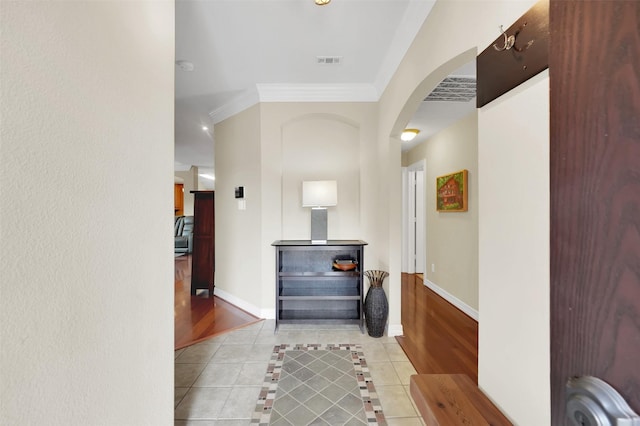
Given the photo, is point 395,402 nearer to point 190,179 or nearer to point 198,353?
point 198,353

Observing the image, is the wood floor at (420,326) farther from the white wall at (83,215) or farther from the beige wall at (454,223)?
the white wall at (83,215)

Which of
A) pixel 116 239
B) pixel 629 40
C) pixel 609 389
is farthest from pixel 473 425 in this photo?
pixel 116 239

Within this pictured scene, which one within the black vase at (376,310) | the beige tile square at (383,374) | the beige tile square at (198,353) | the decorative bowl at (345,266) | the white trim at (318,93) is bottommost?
the beige tile square at (198,353)

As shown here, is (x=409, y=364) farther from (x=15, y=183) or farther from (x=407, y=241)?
(x=407, y=241)

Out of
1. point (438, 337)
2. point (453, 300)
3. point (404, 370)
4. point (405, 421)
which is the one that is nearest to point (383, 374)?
point (404, 370)

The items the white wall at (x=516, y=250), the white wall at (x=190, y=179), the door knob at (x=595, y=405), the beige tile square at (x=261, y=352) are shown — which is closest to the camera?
the door knob at (x=595, y=405)

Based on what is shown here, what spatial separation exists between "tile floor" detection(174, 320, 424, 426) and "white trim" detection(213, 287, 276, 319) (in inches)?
4.8

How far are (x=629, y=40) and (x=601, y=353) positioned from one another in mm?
380

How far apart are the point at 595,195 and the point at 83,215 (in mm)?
1157

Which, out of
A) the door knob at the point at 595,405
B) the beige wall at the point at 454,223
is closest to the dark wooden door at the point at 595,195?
the door knob at the point at 595,405

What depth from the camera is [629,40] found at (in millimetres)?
303

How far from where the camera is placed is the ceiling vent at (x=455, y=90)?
2.48m

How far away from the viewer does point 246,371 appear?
2.11 metres

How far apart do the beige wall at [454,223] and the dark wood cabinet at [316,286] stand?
1457 millimetres
